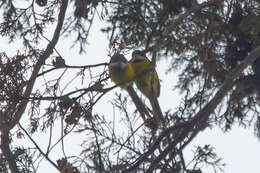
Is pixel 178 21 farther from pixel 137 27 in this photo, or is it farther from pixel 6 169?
pixel 6 169

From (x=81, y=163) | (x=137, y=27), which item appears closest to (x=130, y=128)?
(x=81, y=163)

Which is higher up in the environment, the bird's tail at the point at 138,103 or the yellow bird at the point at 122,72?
the yellow bird at the point at 122,72

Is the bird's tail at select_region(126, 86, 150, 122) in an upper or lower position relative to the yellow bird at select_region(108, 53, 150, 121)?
lower

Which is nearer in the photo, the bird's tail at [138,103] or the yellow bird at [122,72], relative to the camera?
the bird's tail at [138,103]

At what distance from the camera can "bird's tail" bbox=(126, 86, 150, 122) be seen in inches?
168

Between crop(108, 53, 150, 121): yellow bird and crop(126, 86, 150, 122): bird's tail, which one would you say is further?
crop(108, 53, 150, 121): yellow bird

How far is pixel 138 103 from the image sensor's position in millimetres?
4457

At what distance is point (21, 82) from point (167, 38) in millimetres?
1360

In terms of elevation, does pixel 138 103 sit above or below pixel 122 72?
below

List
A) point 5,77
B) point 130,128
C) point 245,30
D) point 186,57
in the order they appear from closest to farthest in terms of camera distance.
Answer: point 5,77 → point 130,128 → point 245,30 → point 186,57

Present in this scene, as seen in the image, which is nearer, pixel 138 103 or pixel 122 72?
pixel 138 103

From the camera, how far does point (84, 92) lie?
361 centimetres

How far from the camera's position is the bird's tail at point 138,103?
426 centimetres

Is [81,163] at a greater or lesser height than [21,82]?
lesser
